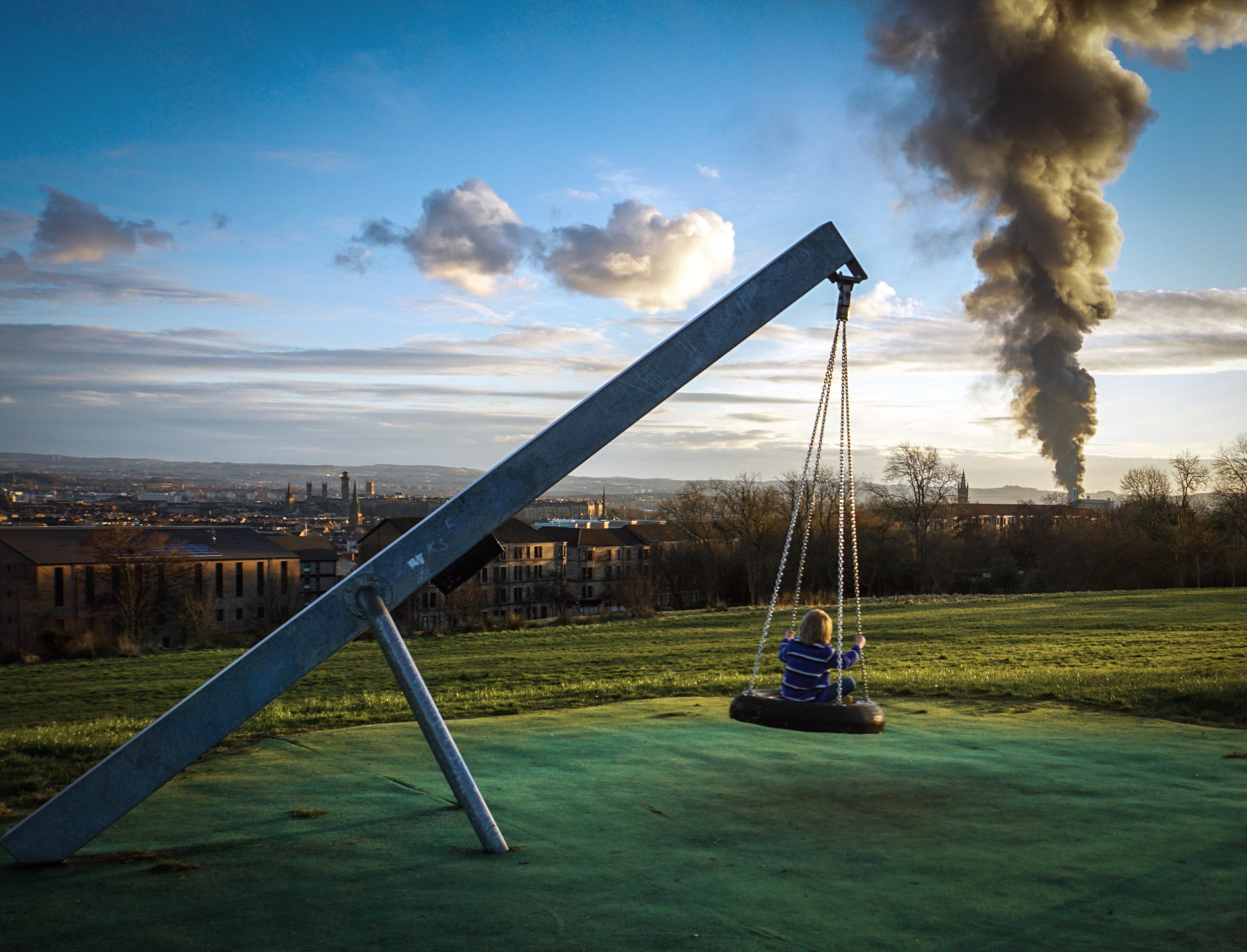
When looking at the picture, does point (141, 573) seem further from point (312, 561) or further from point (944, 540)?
A: point (944, 540)

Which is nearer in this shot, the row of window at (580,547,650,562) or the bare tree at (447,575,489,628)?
the bare tree at (447,575,489,628)

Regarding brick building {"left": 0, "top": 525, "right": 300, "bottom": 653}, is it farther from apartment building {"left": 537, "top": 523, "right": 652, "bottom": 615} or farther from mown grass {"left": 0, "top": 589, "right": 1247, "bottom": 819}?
apartment building {"left": 537, "top": 523, "right": 652, "bottom": 615}

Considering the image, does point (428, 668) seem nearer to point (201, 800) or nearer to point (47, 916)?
point (201, 800)

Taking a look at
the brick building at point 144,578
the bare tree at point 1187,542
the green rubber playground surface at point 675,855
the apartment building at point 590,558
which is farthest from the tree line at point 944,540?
the green rubber playground surface at point 675,855

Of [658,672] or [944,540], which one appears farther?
[944,540]

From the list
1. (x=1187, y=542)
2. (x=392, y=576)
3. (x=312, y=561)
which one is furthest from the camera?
(x=312, y=561)

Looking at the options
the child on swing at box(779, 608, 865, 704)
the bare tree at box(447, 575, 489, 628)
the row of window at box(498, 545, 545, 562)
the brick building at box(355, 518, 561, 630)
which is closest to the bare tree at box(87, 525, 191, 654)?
the brick building at box(355, 518, 561, 630)

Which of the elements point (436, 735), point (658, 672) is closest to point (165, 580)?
point (658, 672)
